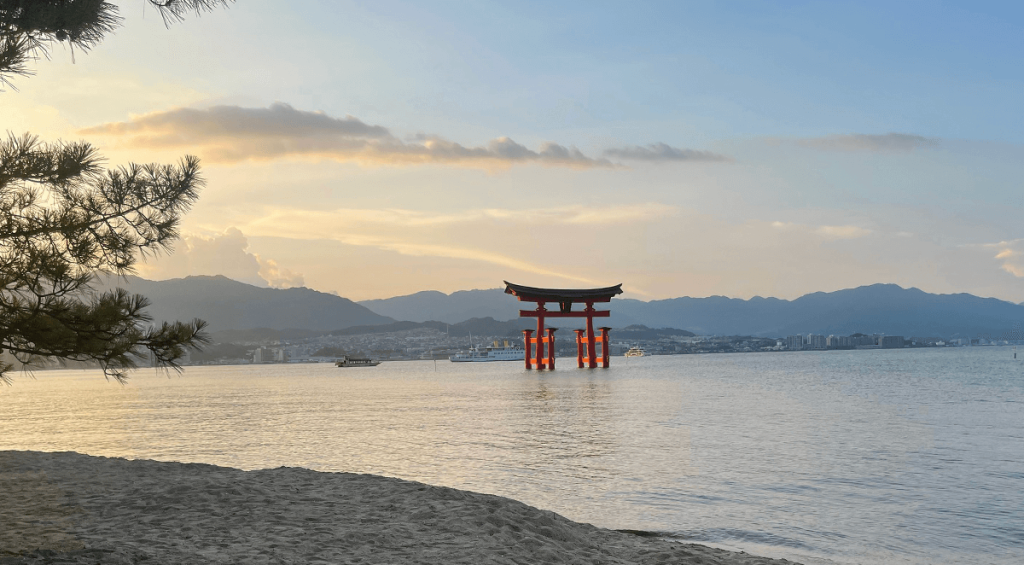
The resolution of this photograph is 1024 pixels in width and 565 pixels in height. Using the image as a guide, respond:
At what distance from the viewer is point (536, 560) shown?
680cm

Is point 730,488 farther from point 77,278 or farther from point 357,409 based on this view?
point 357,409

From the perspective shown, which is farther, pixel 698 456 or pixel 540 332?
pixel 540 332

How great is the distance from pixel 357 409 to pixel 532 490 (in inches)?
1015

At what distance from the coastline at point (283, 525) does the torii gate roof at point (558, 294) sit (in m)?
67.3

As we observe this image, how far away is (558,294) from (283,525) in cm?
7080

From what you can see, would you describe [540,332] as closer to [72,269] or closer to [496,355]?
[496,355]

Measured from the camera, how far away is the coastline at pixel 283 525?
6.36 meters

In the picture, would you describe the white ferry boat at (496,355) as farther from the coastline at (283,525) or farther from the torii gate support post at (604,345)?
the coastline at (283,525)

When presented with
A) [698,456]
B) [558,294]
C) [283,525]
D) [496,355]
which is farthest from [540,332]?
[283,525]

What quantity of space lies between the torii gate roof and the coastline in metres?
67.3

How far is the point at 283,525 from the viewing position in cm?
737

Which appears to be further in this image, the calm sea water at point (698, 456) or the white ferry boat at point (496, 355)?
the white ferry boat at point (496, 355)

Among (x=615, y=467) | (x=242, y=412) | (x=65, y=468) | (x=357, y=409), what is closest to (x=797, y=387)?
(x=357, y=409)

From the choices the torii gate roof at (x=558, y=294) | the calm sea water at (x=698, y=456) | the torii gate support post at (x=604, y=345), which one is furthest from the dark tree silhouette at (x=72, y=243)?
the torii gate support post at (x=604, y=345)
